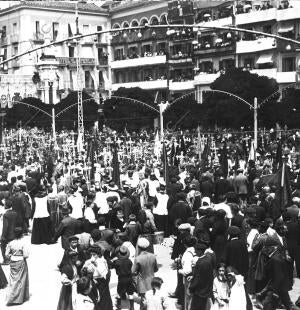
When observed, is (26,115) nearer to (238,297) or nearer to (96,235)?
(96,235)

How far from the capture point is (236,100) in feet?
134

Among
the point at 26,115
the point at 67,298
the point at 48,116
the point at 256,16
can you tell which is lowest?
the point at 67,298

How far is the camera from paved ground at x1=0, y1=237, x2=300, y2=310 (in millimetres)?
11998

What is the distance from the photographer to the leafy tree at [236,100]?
4081 cm

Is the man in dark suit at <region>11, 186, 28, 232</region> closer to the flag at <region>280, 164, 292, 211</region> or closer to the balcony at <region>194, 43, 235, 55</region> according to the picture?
the flag at <region>280, 164, 292, 211</region>

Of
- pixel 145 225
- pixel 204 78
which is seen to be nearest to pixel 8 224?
pixel 145 225

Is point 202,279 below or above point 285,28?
below

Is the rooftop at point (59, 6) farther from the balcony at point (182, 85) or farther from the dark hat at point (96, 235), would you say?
the dark hat at point (96, 235)

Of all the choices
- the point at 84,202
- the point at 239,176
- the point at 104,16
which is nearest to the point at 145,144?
the point at 239,176

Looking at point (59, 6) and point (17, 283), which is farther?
point (59, 6)

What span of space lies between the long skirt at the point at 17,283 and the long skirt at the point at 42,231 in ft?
14.6

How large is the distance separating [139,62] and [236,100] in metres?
23.8

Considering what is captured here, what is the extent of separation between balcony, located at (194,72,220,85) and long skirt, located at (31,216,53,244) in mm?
38790

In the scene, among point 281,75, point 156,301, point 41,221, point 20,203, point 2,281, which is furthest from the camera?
point 281,75
